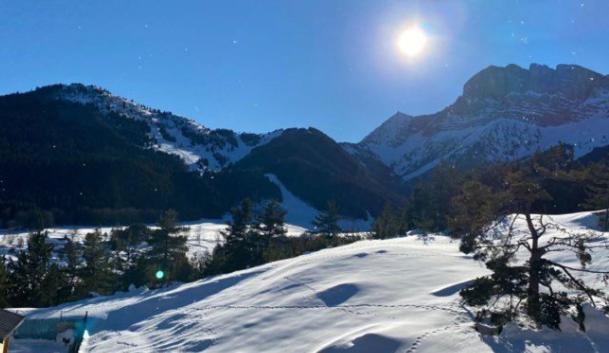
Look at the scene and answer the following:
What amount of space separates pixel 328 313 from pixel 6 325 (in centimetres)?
1336

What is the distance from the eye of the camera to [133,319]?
25.9m

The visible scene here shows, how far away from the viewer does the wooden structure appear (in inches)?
776

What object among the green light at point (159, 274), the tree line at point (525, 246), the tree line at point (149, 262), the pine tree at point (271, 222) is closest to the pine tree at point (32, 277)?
the tree line at point (149, 262)

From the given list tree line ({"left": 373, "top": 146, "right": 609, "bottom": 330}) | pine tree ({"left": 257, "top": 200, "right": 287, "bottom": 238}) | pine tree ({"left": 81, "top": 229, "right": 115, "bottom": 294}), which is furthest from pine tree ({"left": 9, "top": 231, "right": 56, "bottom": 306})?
tree line ({"left": 373, "top": 146, "right": 609, "bottom": 330})

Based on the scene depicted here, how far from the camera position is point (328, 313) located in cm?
1864

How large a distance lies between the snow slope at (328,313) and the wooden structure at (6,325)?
311cm

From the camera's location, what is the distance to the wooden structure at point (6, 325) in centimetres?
1970

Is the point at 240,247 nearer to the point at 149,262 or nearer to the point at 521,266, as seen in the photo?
the point at 149,262

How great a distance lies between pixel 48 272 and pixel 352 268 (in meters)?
27.8

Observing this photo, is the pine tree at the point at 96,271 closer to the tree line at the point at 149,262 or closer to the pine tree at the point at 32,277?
the tree line at the point at 149,262

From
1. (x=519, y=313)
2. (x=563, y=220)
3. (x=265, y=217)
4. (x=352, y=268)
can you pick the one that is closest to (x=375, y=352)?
(x=519, y=313)

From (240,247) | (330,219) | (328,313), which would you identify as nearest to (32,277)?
(240,247)

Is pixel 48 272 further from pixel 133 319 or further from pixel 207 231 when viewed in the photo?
pixel 207 231

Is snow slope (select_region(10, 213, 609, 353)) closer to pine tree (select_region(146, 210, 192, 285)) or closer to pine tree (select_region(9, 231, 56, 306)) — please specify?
pine tree (select_region(9, 231, 56, 306))
